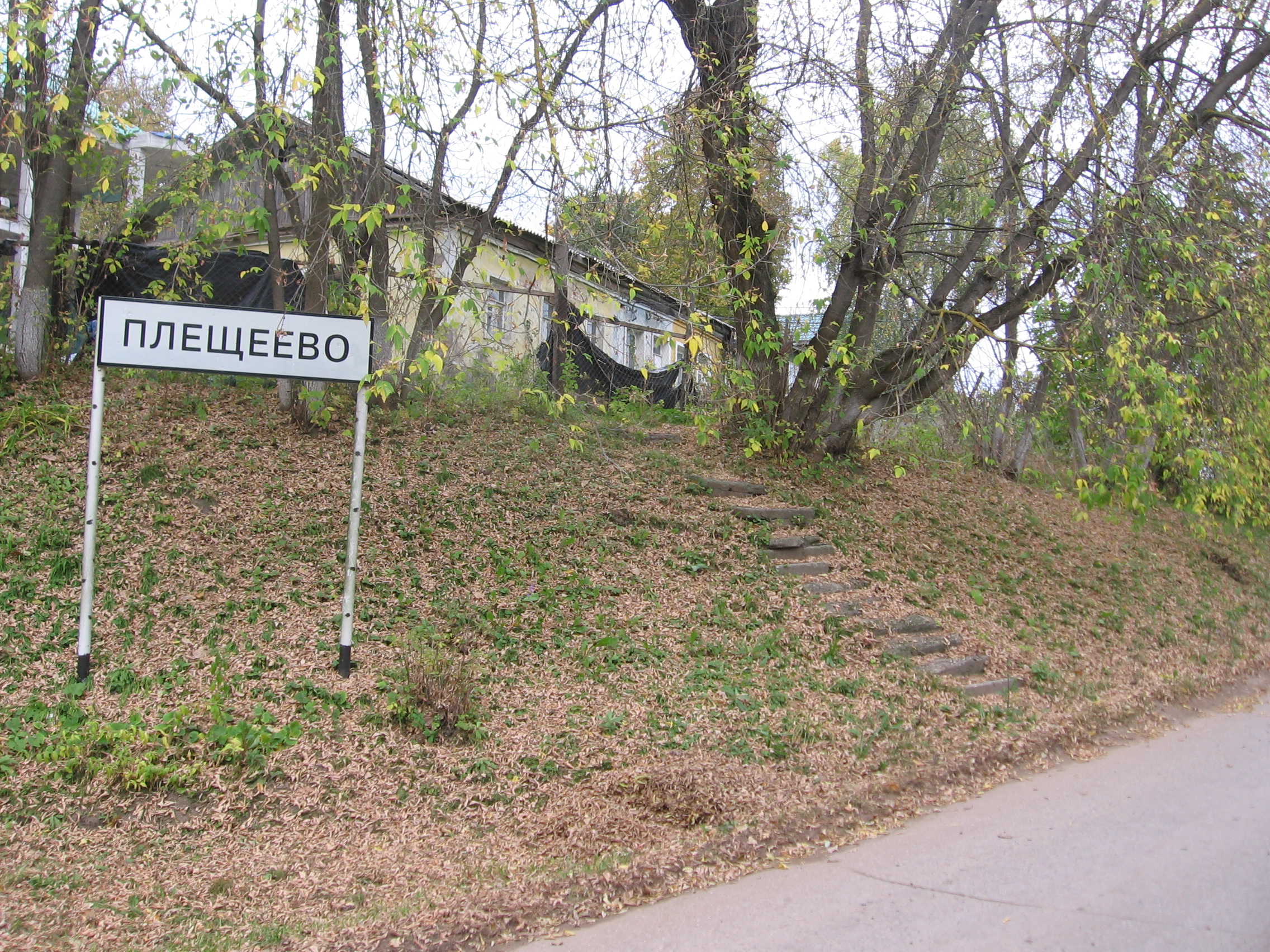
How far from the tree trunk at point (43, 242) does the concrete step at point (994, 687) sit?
29.8 feet

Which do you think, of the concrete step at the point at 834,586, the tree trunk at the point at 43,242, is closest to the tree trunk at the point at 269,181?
the tree trunk at the point at 43,242

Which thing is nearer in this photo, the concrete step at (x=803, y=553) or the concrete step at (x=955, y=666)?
the concrete step at (x=955, y=666)

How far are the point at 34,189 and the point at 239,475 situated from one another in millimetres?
4008

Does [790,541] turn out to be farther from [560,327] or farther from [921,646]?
[560,327]

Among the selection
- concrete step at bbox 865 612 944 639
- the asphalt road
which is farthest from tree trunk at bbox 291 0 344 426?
the asphalt road

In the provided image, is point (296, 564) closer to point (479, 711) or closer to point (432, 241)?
point (479, 711)

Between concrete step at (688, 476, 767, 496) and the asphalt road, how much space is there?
189 inches

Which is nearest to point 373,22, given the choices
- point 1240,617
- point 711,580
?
point 711,580

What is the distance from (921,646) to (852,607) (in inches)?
28.0

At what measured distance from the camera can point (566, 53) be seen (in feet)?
26.7

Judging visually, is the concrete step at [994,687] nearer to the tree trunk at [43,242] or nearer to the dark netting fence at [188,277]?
the dark netting fence at [188,277]

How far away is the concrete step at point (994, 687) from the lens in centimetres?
716

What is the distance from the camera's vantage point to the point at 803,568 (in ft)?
28.6

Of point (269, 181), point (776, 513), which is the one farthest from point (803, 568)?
point (269, 181)
